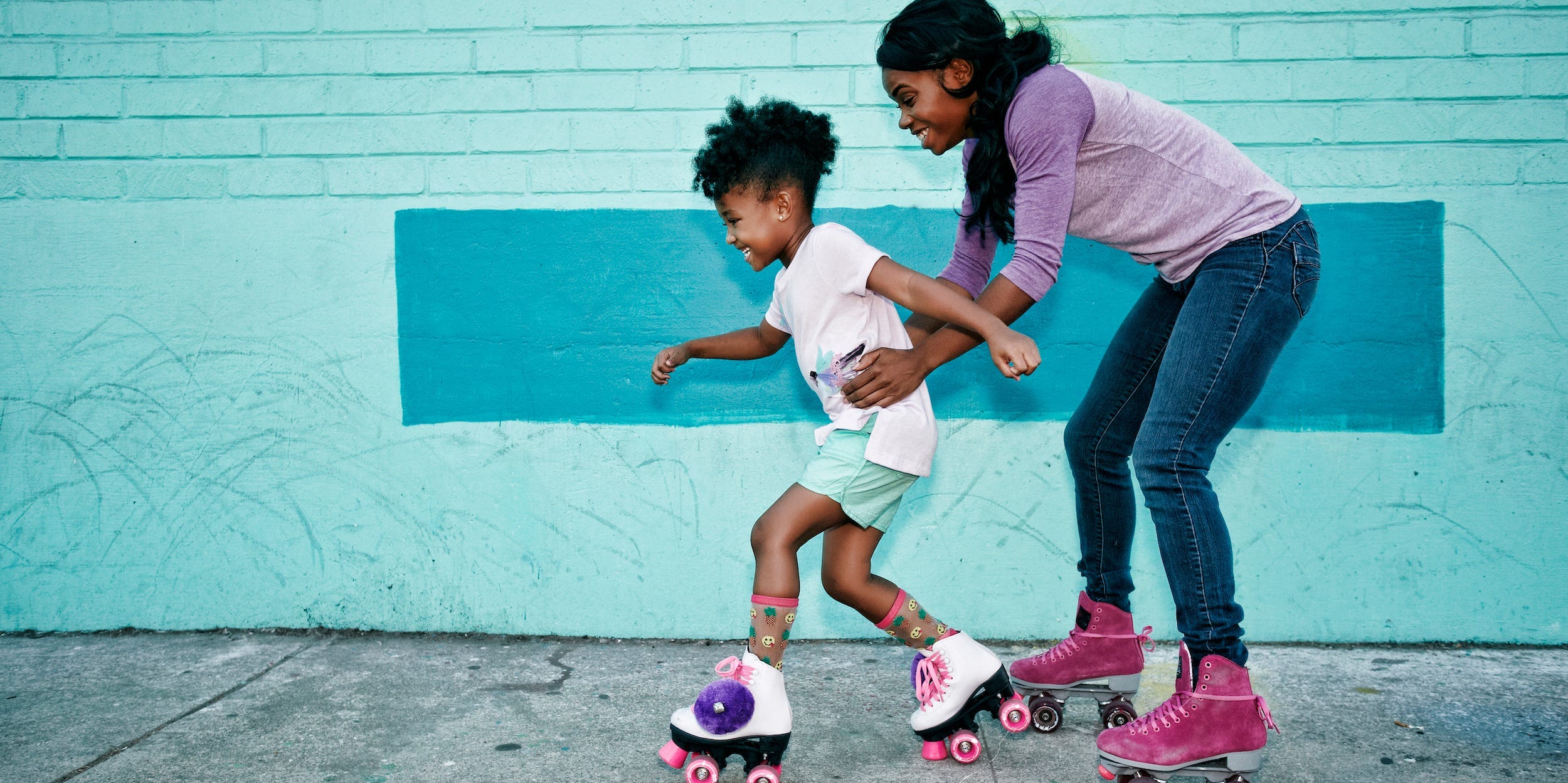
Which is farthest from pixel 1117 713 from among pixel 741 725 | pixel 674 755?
pixel 674 755

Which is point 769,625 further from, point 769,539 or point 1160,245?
point 1160,245

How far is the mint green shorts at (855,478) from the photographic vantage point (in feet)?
8.17

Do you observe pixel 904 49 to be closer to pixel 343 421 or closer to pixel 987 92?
pixel 987 92

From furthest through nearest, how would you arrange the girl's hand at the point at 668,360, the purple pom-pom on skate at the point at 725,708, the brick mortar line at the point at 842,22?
the brick mortar line at the point at 842,22 → the girl's hand at the point at 668,360 → the purple pom-pom on skate at the point at 725,708

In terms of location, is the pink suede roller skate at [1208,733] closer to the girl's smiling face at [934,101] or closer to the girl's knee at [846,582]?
the girl's knee at [846,582]

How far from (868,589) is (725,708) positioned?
46 centimetres

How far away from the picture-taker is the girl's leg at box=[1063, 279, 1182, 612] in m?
2.71

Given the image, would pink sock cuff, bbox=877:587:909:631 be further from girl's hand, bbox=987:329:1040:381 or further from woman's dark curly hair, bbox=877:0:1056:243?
woman's dark curly hair, bbox=877:0:1056:243

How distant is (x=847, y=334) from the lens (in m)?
2.53

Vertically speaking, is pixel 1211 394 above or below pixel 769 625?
above

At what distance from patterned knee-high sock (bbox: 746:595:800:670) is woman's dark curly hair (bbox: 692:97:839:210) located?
0.95m

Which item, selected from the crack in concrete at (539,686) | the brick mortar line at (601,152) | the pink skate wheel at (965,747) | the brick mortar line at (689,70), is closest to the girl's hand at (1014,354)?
the pink skate wheel at (965,747)

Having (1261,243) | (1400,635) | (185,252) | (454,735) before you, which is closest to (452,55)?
(185,252)

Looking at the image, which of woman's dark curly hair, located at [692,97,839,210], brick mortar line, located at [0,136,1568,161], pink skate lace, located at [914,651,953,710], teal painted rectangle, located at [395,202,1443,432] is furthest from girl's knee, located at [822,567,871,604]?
brick mortar line, located at [0,136,1568,161]
